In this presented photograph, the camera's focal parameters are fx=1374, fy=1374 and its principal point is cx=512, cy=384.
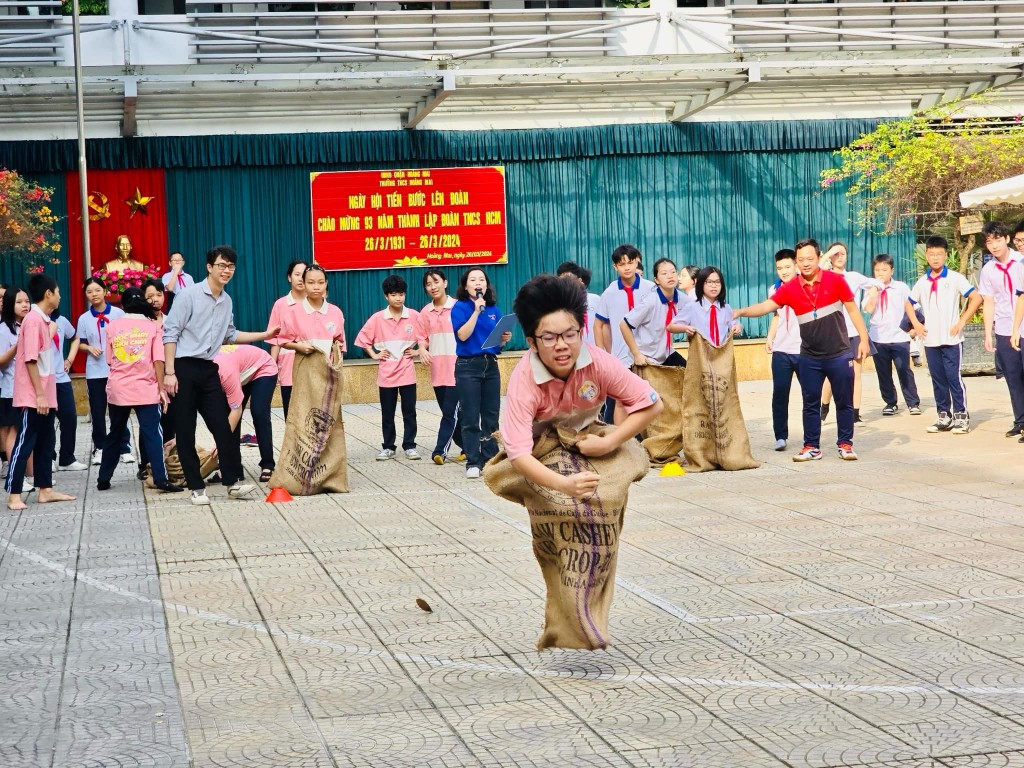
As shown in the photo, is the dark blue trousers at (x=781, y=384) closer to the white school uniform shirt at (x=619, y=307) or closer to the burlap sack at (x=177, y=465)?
the white school uniform shirt at (x=619, y=307)

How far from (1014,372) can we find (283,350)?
648 centimetres

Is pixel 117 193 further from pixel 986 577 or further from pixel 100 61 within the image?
pixel 986 577

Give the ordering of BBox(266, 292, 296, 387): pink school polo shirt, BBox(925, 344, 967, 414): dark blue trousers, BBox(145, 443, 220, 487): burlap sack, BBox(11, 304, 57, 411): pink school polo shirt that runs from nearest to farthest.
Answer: BBox(11, 304, 57, 411): pink school polo shirt
BBox(266, 292, 296, 387): pink school polo shirt
BBox(145, 443, 220, 487): burlap sack
BBox(925, 344, 967, 414): dark blue trousers

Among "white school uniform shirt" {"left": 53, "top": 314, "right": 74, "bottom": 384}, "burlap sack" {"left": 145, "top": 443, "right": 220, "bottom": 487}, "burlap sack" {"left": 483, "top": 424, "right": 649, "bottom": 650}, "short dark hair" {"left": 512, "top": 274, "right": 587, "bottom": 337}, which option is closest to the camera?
"short dark hair" {"left": 512, "top": 274, "right": 587, "bottom": 337}

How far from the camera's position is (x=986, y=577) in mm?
6652

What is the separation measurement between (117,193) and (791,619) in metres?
15.4

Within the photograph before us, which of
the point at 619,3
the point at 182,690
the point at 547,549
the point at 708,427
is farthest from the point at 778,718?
the point at 619,3

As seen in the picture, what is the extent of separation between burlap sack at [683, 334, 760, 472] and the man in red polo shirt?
1.85ft

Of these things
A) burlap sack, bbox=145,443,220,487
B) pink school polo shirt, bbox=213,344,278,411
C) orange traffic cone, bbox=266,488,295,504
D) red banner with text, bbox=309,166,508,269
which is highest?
red banner with text, bbox=309,166,508,269

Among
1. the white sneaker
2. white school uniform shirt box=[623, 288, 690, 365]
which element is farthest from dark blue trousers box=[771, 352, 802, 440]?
the white sneaker

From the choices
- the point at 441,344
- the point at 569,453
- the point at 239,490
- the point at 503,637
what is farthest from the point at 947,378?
the point at 569,453

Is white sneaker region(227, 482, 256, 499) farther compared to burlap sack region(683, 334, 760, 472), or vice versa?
burlap sack region(683, 334, 760, 472)

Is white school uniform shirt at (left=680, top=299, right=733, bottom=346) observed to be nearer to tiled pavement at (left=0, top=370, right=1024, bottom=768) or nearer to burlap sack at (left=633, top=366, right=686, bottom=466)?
burlap sack at (left=633, top=366, right=686, bottom=466)

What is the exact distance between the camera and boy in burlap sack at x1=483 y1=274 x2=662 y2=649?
16.4 ft
